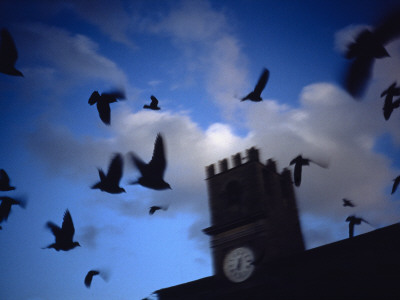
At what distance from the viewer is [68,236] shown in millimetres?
5898

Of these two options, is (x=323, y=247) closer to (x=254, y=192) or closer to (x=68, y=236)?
(x=254, y=192)

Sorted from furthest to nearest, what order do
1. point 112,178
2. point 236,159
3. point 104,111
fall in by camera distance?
point 236,159 < point 112,178 < point 104,111

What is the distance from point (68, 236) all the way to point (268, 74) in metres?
4.42

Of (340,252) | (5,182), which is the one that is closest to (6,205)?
(5,182)

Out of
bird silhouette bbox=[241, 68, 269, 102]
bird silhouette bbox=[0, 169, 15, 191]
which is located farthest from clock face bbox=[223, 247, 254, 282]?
bird silhouette bbox=[0, 169, 15, 191]

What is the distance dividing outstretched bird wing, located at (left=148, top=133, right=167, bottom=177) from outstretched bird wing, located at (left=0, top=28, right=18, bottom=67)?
2.33 meters

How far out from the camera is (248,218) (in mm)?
25312

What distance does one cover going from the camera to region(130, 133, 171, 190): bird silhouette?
5.37 meters

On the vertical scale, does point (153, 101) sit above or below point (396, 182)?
above

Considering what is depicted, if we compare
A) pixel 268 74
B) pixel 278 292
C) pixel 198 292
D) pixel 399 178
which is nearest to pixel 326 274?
pixel 278 292

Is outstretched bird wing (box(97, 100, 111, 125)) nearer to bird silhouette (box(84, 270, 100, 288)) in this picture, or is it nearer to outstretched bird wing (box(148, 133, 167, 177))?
outstretched bird wing (box(148, 133, 167, 177))

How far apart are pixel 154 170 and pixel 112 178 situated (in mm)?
737

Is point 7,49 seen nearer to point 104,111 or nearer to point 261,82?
point 104,111

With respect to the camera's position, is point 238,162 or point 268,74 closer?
point 268,74
